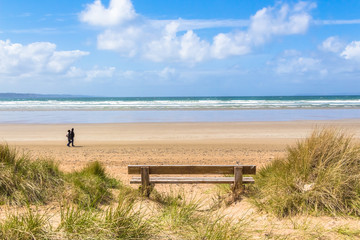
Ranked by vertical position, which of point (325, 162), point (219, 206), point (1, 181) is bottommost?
point (219, 206)

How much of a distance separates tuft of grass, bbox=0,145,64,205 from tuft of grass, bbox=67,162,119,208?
32 centimetres

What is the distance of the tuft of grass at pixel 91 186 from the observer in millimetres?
5973

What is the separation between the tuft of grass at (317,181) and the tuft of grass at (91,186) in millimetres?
2862

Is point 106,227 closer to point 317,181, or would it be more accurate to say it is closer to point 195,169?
point 195,169

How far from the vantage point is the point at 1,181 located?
18.3 feet

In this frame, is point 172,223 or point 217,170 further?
point 217,170

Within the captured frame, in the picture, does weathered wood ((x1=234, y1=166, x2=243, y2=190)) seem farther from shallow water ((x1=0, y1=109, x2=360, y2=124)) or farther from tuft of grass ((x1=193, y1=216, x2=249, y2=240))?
shallow water ((x1=0, y1=109, x2=360, y2=124))

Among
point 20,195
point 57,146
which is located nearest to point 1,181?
point 20,195

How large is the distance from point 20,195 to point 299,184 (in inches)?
183

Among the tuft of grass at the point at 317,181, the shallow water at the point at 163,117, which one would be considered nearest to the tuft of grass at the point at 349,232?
the tuft of grass at the point at 317,181

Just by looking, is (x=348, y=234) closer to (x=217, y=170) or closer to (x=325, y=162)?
(x=325, y=162)

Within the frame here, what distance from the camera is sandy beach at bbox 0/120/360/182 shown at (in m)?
10.6

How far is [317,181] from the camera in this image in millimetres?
5344

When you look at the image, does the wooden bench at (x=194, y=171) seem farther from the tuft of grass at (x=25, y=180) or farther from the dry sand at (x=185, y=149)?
the tuft of grass at (x=25, y=180)
